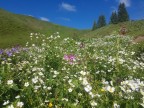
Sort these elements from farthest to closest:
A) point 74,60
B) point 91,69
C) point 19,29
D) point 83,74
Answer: point 19,29
point 74,60
point 91,69
point 83,74

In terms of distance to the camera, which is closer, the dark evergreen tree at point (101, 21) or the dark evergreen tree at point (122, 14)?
the dark evergreen tree at point (122, 14)

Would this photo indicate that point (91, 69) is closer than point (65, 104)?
No

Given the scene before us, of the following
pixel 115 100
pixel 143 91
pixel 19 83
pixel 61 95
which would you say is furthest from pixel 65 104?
pixel 19 83

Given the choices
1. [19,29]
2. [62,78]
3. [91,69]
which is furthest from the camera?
[19,29]

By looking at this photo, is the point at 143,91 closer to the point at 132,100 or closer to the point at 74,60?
the point at 132,100

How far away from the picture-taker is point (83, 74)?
5.92 meters

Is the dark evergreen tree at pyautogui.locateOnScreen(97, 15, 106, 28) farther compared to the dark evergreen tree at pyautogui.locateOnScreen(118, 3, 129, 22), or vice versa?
the dark evergreen tree at pyautogui.locateOnScreen(97, 15, 106, 28)

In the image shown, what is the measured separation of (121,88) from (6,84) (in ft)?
7.70

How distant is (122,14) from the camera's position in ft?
338

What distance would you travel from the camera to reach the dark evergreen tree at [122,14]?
102 meters

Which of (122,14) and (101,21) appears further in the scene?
(101,21)

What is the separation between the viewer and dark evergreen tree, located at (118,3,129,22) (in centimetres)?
10169

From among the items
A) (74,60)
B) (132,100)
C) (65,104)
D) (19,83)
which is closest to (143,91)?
(132,100)

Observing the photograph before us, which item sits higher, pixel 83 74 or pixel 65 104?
pixel 83 74
